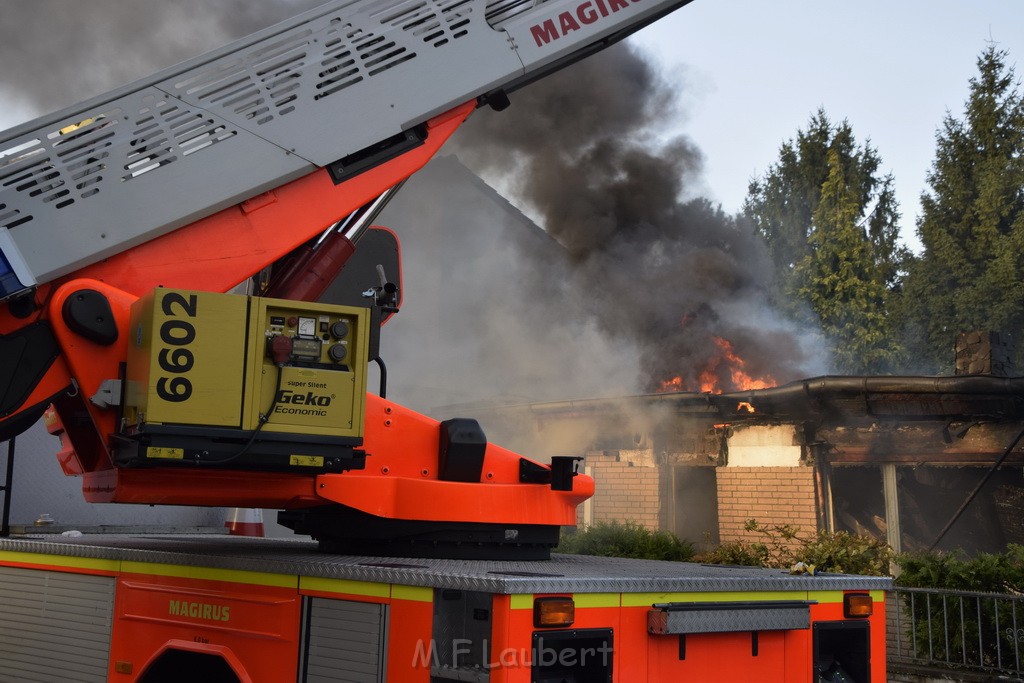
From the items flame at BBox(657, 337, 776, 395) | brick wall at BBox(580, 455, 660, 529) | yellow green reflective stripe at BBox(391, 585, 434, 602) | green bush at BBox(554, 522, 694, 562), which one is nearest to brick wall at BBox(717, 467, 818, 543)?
brick wall at BBox(580, 455, 660, 529)

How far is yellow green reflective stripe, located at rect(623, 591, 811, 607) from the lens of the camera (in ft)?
11.5

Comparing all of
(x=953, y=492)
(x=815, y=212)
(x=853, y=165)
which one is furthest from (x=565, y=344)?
(x=853, y=165)

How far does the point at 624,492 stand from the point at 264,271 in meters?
10.2

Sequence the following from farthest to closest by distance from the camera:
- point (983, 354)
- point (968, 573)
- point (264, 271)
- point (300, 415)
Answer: point (983, 354) < point (968, 573) < point (264, 271) < point (300, 415)

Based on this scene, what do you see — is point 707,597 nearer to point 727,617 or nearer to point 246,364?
point 727,617

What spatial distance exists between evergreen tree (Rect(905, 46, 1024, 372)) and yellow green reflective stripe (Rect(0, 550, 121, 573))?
27.5 m

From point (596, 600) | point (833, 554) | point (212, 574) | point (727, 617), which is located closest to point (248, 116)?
point (212, 574)

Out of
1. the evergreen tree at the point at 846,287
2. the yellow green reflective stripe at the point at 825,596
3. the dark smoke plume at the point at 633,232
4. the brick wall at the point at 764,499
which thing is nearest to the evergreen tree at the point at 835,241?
the evergreen tree at the point at 846,287

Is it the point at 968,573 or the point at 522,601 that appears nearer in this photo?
the point at 522,601

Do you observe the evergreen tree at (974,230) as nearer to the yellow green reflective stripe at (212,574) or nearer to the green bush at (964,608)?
the green bush at (964,608)

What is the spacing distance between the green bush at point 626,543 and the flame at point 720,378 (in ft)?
14.3

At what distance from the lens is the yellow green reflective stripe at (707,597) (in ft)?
11.5

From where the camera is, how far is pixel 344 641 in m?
3.51

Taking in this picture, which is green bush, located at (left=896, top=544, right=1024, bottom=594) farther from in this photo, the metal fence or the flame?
the flame
